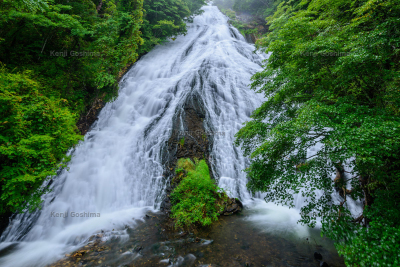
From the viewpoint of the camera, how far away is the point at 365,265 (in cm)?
294

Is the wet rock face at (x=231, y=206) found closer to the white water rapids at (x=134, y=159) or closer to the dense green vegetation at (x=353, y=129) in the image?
the white water rapids at (x=134, y=159)

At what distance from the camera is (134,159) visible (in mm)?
9227

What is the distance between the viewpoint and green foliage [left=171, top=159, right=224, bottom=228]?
20.3 feet

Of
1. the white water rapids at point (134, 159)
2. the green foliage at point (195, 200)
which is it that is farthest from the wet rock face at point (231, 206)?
the white water rapids at point (134, 159)

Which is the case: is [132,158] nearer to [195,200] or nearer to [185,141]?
[185,141]

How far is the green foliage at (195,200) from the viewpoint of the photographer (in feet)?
20.3

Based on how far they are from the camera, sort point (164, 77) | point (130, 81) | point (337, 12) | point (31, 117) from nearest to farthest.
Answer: point (31, 117), point (337, 12), point (130, 81), point (164, 77)

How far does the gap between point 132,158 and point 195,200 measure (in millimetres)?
4445

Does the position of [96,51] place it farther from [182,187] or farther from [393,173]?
[393,173]

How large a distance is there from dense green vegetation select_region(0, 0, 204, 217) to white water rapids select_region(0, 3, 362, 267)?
1035 millimetres

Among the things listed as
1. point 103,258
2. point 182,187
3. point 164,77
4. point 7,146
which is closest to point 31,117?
point 7,146

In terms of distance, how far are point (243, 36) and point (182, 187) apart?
86.6ft

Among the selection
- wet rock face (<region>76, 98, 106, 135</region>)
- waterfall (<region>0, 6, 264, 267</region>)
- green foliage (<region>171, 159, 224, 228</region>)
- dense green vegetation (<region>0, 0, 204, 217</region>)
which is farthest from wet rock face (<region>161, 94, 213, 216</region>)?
wet rock face (<region>76, 98, 106, 135</region>)

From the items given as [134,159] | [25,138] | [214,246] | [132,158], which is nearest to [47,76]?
[25,138]
